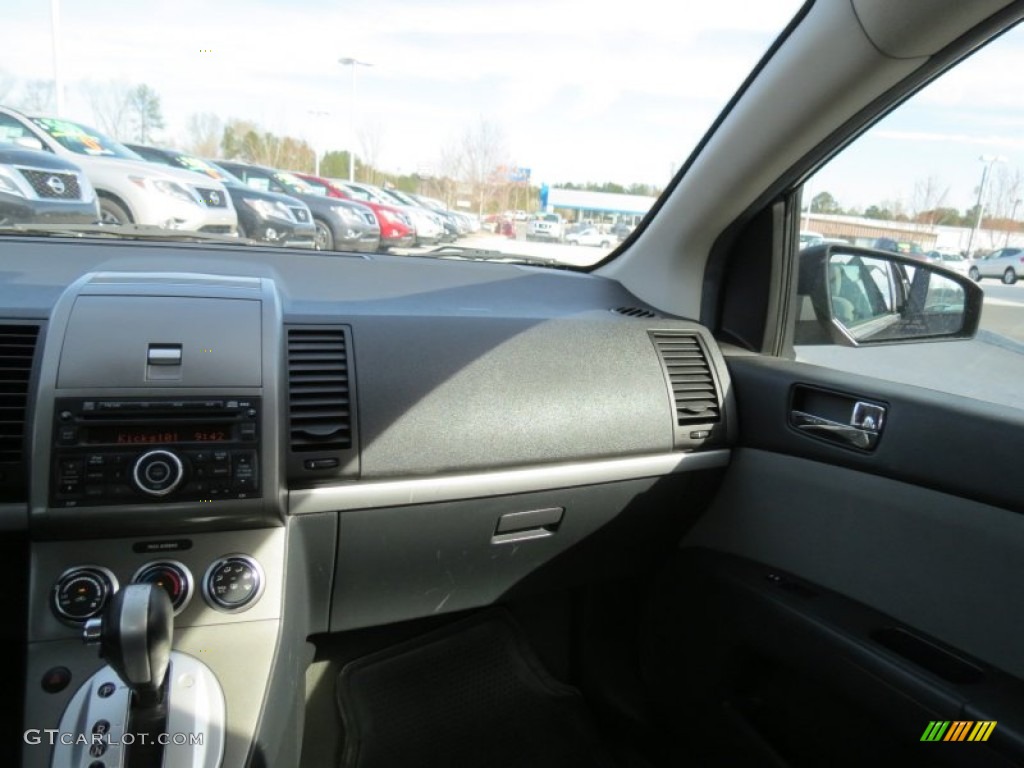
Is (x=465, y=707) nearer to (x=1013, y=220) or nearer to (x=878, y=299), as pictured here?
(x=878, y=299)

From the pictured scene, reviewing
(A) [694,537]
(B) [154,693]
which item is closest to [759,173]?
(A) [694,537]

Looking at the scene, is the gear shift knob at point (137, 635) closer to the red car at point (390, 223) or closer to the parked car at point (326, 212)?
the parked car at point (326, 212)

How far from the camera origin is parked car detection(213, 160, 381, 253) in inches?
96.0

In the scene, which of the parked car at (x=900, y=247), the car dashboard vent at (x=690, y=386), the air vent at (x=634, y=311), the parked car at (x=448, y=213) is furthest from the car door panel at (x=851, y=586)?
the parked car at (x=448, y=213)

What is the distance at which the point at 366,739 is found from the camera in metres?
2.45

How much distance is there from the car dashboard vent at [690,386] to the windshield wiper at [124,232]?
142cm

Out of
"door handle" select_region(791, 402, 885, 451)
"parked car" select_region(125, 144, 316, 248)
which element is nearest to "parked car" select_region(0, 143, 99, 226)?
"parked car" select_region(125, 144, 316, 248)

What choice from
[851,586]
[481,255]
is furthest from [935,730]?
[481,255]

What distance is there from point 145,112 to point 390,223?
0.84 m

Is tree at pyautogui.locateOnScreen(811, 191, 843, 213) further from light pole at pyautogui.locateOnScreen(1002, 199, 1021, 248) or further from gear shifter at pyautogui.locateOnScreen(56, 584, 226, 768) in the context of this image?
gear shifter at pyautogui.locateOnScreen(56, 584, 226, 768)

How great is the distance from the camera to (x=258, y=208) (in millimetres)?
2514

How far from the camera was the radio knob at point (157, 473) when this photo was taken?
62.5 inches

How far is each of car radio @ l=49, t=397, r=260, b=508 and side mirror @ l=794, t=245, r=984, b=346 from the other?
198cm

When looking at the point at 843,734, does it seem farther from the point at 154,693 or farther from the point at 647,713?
the point at 154,693
